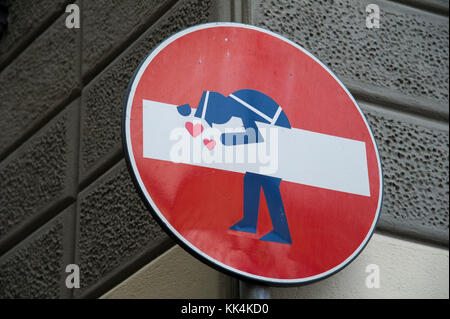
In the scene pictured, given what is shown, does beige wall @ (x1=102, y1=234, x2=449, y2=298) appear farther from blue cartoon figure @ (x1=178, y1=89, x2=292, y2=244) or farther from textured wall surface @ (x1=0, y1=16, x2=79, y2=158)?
textured wall surface @ (x1=0, y1=16, x2=79, y2=158)

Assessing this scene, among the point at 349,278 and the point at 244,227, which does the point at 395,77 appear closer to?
the point at 349,278

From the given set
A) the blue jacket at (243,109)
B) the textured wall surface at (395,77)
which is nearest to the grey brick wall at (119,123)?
the textured wall surface at (395,77)

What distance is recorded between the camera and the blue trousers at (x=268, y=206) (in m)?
2.31

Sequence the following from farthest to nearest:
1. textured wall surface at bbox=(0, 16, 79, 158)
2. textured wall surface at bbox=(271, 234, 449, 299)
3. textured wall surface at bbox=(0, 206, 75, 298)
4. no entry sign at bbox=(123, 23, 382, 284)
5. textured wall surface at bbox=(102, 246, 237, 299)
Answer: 1. textured wall surface at bbox=(0, 16, 79, 158)
2. textured wall surface at bbox=(0, 206, 75, 298)
3. textured wall surface at bbox=(271, 234, 449, 299)
4. textured wall surface at bbox=(102, 246, 237, 299)
5. no entry sign at bbox=(123, 23, 382, 284)

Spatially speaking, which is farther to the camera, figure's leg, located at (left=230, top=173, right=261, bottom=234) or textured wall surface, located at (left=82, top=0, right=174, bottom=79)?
textured wall surface, located at (left=82, top=0, right=174, bottom=79)

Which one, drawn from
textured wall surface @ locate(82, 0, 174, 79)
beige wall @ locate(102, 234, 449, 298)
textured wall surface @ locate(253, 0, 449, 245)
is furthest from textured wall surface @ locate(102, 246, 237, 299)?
textured wall surface @ locate(82, 0, 174, 79)

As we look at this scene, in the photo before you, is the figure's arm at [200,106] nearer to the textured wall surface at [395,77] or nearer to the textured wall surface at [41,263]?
the textured wall surface at [395,77]

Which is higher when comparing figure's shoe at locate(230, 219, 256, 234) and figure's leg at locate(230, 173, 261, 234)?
figure's leg at locate(230, 173, 261, 234)

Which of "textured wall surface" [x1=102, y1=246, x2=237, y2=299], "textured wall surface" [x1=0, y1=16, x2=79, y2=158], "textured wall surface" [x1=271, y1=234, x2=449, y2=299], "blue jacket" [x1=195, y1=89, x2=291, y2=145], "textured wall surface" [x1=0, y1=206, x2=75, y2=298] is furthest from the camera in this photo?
"textured wall surface" [x1=0, y1=16, x2=79, y2=158]

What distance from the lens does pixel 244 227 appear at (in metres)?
2.30

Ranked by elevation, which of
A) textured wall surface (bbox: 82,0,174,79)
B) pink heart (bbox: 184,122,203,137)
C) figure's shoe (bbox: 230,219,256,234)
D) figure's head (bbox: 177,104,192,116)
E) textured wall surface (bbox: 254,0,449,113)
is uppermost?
textured wall surface (bbox: 82,0,174,79)

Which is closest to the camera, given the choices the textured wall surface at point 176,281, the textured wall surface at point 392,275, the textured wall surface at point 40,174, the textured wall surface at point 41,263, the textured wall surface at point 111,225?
the textured wall surface at point 176,281

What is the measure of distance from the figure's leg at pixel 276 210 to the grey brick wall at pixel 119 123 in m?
0.61

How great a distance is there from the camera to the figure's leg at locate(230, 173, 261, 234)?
2299mm
